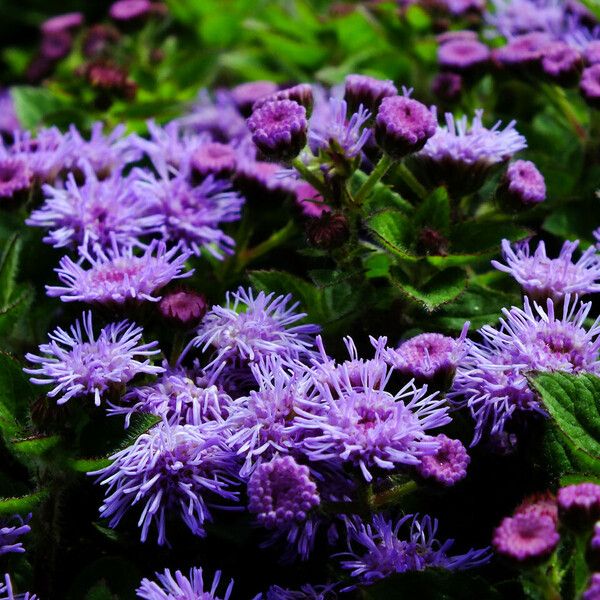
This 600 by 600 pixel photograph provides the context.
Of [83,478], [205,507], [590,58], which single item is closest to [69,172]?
[83,478]

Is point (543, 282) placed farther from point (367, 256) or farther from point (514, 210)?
point (367, 256)

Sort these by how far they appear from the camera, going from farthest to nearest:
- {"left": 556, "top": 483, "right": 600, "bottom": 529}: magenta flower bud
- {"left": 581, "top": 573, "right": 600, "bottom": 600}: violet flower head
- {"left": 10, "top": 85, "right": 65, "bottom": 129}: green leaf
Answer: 1. {"left": 10, "top": 85, "right": 65, "bottom": 129}: green leaf
2. {"left": 556, "top": 483, "right": 600, "bottom": 529}: magenta flower bud
3. {"left": 581, "top": 573, "right": 600, "bottom": 600}: violet flower head

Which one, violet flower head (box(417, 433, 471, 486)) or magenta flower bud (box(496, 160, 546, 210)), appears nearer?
violet flower head (box(417, 433, 471, 486))

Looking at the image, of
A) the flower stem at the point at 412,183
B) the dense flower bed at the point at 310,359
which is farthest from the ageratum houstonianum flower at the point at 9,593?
the flower stem at the point at 412,183

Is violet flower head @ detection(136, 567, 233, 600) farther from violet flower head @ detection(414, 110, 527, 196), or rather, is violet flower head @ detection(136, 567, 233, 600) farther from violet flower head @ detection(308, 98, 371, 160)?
violet flower head @ detection(414, 110, 527, 196)

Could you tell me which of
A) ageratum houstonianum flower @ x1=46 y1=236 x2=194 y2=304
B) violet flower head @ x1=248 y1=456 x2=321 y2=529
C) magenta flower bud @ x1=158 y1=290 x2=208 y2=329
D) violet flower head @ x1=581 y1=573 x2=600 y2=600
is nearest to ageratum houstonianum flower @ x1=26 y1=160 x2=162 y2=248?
ageratum houstonianum flower @ x1=46 y1=236 x2=194 y2=304

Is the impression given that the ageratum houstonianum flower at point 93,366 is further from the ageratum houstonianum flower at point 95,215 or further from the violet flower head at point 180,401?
the ageratum houstonianum flower at point 95,215
